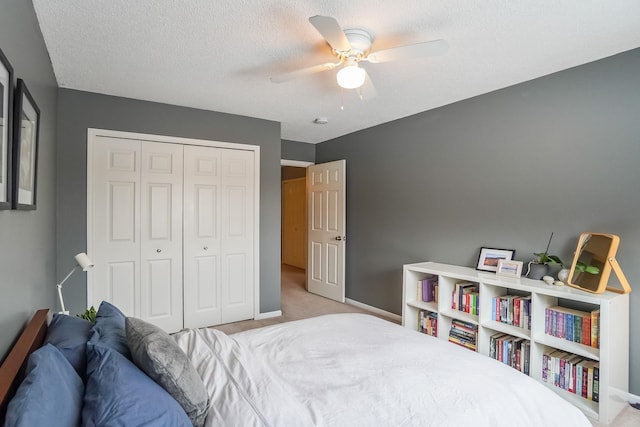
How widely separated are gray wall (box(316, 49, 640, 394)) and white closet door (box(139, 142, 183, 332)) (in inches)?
87.8

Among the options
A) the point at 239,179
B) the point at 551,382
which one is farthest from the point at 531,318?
the point at 239,179

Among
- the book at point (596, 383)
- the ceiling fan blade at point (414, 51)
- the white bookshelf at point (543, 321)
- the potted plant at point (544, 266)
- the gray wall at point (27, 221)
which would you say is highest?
the ceiling fan blade at point (414, 51)

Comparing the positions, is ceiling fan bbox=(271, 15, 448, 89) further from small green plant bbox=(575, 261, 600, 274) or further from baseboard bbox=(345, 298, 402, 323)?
baseboard bbox=(345, 298, 402, 323)

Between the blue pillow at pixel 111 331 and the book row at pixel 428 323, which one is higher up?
the blue pillow at pixel 111 331

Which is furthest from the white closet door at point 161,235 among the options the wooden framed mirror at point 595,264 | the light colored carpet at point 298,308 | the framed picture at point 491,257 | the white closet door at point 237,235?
the wooden framed mirror at point 595,264

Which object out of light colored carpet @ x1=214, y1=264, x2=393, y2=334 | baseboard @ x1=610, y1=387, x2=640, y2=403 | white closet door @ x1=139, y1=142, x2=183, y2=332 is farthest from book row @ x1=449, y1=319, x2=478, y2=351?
white closet door @ x1=139, y1=142, x2=183, y2=332

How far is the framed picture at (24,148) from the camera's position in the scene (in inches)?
50.4

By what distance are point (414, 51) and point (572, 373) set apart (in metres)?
2.32

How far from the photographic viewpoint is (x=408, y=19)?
1.93m

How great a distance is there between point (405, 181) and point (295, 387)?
294cm

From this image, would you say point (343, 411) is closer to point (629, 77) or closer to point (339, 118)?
point (629, 77)

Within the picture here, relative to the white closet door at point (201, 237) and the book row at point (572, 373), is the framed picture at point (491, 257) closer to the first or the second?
the book row at point (572, 373)

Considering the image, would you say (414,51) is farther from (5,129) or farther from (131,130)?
(131,130)

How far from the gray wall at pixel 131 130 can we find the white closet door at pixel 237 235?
15cm
